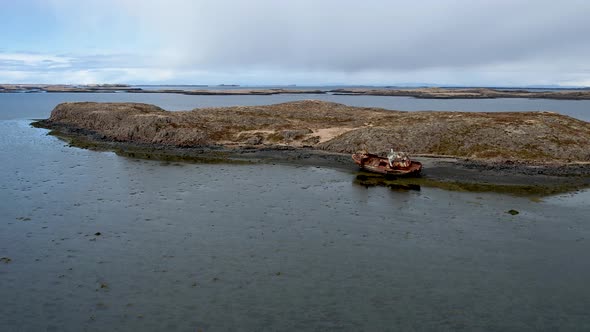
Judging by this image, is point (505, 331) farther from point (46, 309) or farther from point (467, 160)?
point (467, 160)

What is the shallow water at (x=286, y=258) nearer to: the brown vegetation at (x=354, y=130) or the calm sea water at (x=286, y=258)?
the calm sea water at (x=286, y=258)

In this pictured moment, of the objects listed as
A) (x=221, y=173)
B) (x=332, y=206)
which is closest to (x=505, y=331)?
(x=332, y=206)

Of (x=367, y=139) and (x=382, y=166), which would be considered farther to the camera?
(x=367, y=139)

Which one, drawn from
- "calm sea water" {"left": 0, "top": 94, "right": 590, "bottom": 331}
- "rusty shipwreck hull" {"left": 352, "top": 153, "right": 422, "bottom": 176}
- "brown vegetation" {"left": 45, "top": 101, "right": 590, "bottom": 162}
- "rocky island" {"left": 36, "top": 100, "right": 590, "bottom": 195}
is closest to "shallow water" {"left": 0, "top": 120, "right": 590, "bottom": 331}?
"calm sea water" {"left": 0, "top": 94, "right": 590, "bottom": 331}

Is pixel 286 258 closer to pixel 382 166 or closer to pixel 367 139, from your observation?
pixel 382 166

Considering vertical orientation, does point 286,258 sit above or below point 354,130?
below

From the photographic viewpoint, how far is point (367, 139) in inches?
2459

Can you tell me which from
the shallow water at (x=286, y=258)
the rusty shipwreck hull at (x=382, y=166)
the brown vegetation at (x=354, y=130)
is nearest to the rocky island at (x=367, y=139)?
the brown vegetation at (x=354, y=130)

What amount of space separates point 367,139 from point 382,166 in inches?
535

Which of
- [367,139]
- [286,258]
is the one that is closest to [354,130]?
[367,139]

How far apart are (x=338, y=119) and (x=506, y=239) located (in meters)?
58.2

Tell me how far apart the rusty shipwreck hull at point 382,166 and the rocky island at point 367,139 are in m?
1.69

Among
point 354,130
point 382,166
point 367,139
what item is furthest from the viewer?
point 354,130

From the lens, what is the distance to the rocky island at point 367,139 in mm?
50156
